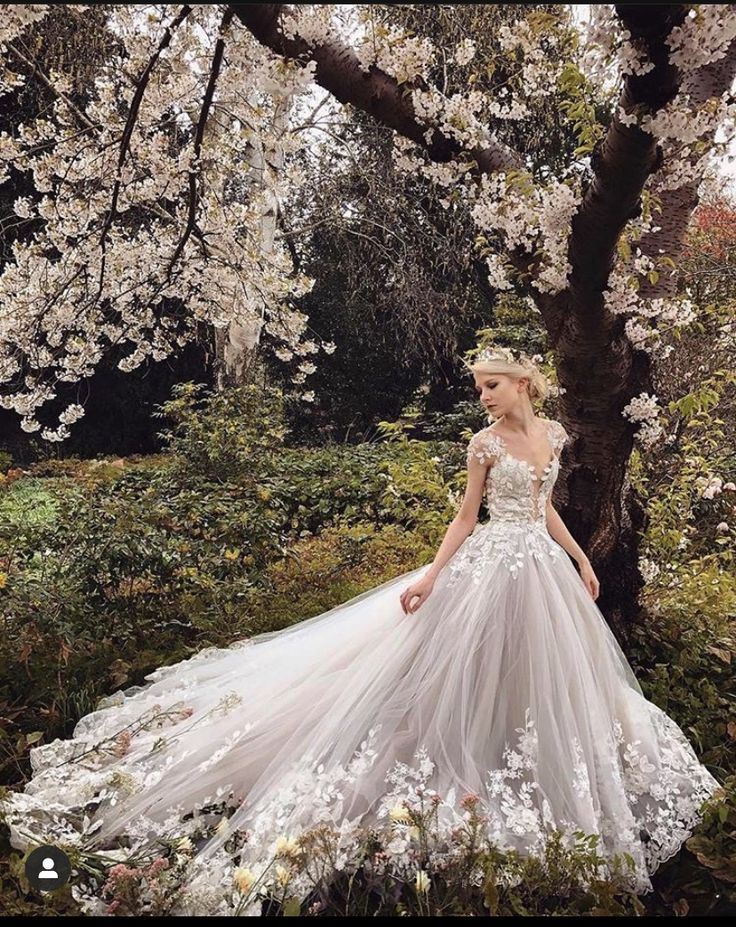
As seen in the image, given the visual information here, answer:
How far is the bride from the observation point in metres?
2.33

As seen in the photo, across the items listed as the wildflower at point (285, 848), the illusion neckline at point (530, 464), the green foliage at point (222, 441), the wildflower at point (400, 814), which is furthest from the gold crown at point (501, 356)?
the green foliage at point (222, 441)

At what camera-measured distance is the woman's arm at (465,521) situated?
106 inches

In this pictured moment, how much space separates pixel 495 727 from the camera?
2518 millimetres

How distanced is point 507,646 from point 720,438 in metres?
3.67

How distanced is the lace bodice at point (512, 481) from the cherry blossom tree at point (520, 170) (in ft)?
1.79

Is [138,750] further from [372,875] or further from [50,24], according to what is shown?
[50,24]

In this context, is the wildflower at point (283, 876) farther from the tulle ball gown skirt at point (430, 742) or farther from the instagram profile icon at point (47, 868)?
the instagram profile icon at point (47, 868)

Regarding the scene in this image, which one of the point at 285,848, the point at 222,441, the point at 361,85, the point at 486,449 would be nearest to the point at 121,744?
the point at 285,848

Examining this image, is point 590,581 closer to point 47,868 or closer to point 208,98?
point 47,868

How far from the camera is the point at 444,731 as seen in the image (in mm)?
2492

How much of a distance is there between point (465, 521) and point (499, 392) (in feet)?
1.42

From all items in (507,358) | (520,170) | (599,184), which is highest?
(520,170)

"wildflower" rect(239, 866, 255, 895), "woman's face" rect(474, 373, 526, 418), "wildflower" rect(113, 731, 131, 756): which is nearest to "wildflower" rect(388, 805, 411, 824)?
"wildflower" rect(239, 866, 255, 895)

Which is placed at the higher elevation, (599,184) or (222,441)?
(599,184)
